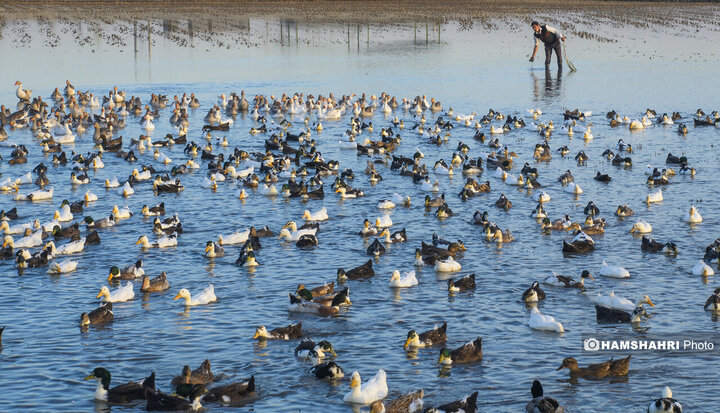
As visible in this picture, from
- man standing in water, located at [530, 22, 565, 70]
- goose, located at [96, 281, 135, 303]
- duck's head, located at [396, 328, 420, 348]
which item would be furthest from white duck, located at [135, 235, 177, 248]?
man standing in water, located at [530, 22, 565, 70]

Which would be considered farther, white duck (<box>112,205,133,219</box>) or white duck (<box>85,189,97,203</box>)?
white duck (<box>85,189,97,203</box>)

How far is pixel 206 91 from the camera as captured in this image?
63.4m

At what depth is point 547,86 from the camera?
218 feet

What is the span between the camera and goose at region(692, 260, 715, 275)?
26062 millimetres

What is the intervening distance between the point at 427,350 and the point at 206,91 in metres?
44.7

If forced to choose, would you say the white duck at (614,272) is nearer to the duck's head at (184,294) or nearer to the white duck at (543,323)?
the white duck at (543,323)

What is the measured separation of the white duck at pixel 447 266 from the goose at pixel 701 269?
20.0 feet

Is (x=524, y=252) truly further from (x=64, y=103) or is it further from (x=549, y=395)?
(x=64, y=103)

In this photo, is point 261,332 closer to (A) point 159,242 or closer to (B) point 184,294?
(B) point 184,294

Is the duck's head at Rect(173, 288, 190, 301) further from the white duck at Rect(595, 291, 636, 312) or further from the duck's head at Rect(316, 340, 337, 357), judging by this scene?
the white duck at Rect(595, 291, 636, 312)

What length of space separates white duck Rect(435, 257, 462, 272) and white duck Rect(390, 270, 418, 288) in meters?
1.21

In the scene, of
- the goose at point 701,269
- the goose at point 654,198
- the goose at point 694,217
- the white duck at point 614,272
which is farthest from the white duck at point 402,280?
the goose at point 654,198

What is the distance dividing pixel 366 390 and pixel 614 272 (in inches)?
390

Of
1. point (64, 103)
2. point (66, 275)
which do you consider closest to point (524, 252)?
point (66, 275)
